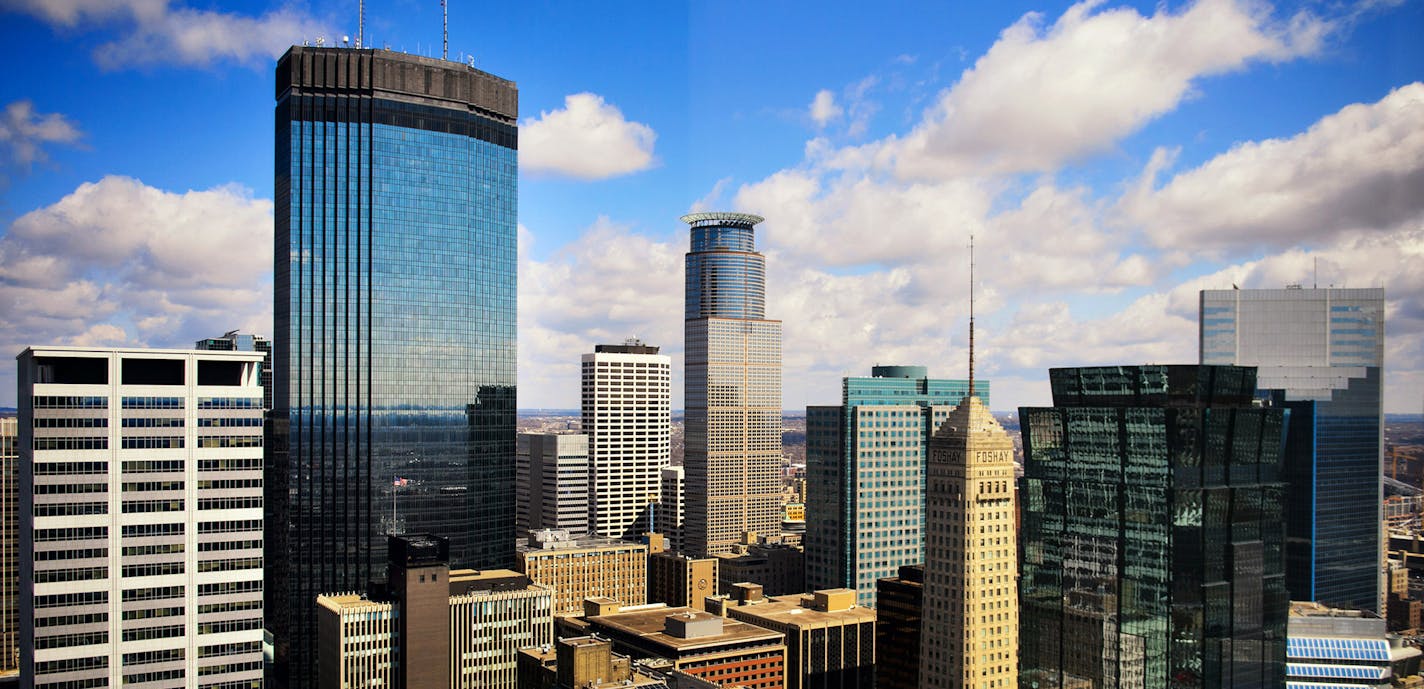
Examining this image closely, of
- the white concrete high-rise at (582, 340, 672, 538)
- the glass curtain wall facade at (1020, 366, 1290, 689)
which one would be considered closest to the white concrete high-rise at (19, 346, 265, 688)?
the glass curtain wall facade at (1020, 366, 1290, 689)

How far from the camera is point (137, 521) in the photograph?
30609 millimetres

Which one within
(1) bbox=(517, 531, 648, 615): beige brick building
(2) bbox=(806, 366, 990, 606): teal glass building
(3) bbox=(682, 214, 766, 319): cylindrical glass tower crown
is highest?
(3) bbox=(682, 214, 766, 319): cylindrical glass tower crown

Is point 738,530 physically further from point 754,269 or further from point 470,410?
point 470,410

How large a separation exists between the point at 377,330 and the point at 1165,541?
38.0m

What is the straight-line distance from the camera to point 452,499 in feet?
186

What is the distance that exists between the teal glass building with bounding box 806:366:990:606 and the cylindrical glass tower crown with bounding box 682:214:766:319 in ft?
96.3

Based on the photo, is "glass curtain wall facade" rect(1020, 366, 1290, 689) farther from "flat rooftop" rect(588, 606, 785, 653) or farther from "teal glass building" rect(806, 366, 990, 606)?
"teal glass building" rect(806, 366, 990, 606)

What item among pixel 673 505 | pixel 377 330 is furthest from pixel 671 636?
pixel 673 505

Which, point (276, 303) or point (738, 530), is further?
point (738, 530)

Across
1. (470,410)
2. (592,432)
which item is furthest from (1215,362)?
(592,432)

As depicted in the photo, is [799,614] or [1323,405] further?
[799,614]

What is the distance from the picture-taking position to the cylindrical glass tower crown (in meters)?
96.8

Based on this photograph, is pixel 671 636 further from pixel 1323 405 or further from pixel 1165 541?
pixel 1323 405

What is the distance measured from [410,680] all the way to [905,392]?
133 feet
